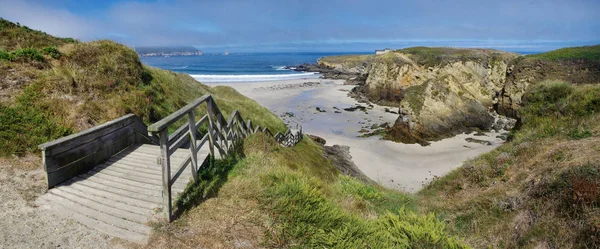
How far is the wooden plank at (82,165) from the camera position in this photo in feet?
17.4

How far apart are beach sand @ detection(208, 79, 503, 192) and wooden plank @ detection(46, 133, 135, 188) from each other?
11.3 meters

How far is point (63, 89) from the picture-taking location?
334 inches

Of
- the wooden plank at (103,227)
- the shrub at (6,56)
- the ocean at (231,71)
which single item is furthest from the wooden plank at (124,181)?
the ocean at (231,71)

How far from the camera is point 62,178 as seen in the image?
17.9ft

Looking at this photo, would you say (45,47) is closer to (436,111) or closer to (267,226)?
(267,226)

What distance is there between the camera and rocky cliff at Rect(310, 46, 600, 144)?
24.5m

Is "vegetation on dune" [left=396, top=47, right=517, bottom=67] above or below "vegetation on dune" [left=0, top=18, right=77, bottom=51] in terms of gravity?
above

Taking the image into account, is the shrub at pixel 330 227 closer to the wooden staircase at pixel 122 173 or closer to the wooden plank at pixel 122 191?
the wooden staircase at pixel 122 173

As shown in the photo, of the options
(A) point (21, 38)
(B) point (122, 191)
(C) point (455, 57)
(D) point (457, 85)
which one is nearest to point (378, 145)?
(D) point (457, 85)

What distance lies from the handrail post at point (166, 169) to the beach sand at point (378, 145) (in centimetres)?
1181

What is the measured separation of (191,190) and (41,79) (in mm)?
6606

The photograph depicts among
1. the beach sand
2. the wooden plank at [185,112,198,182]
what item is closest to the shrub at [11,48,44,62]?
the wooden plank at [185,112,198,182]

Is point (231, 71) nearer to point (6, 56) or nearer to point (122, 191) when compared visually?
point (6, 56)

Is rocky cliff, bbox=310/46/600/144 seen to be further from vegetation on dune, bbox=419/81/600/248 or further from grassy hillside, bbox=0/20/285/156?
grassy hillside, bbox=0/20/285/156
